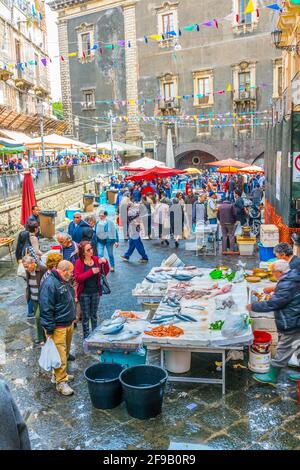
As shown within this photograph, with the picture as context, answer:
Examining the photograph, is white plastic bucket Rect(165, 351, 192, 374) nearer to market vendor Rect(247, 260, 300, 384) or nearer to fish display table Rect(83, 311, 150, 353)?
fish display table Rect(83, 311, 150, 353)

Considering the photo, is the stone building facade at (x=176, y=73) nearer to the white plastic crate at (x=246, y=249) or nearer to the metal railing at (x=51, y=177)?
the metal railing at (x=51, y=177)

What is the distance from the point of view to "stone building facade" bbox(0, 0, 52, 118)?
31172 millimetres

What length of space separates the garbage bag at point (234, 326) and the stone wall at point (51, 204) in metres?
10.1

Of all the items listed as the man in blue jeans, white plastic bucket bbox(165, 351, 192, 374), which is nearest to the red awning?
the man in blue jeans

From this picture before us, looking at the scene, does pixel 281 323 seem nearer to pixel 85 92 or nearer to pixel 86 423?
pixel 86 423

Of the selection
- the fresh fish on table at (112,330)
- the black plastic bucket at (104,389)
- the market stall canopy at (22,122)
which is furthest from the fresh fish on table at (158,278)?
the market stall canopy at (22,122)

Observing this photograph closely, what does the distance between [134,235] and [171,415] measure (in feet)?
23.6

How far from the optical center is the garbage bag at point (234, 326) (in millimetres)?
5684

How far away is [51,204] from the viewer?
19.6 metres

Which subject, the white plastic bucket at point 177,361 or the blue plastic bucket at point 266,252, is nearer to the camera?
the white plastic bucket at point 177,361

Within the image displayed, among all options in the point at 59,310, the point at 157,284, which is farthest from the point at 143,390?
the point at 157,284

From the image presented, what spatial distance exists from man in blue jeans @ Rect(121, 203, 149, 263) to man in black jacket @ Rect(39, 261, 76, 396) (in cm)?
628

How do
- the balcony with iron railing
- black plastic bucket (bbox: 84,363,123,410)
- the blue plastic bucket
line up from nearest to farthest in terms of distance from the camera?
1. black plastic bucket (bbox: 84,363,123,410)
2. the blue plastic bucket
3. the balcony with iron railing

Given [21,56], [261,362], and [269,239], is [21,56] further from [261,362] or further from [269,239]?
[261,362]
